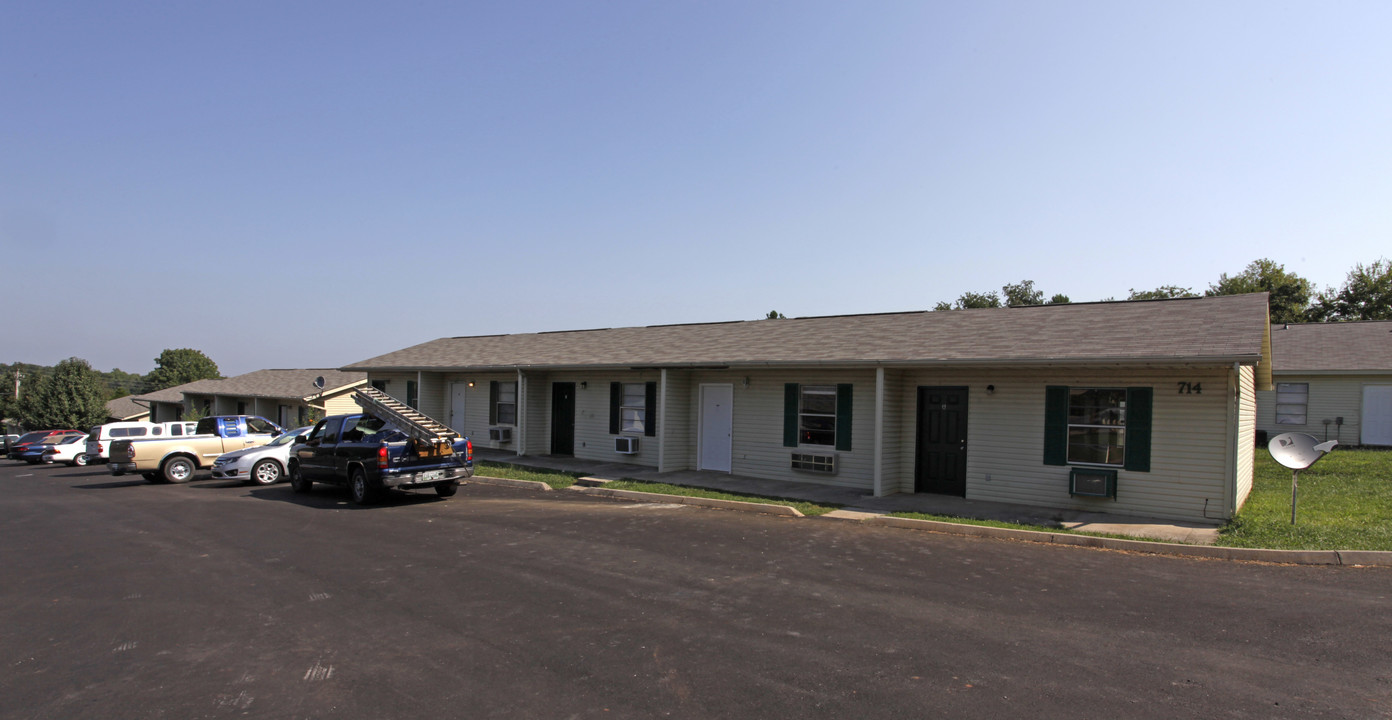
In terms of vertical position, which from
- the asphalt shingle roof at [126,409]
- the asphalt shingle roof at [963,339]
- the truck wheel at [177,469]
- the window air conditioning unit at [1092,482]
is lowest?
the asphalt shingle roof at [126,409]

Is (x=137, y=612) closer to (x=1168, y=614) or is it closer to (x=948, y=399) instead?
(x=1168, y=614)

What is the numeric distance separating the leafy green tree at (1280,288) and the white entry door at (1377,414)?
92.8 ft

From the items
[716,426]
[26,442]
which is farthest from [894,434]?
[26,442]

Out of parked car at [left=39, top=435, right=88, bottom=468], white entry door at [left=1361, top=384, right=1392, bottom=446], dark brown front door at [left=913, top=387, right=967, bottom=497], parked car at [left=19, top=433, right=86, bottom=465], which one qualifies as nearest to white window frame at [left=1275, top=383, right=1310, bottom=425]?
white entry door at [left=1361, top=384, right=1392, bottom=446]

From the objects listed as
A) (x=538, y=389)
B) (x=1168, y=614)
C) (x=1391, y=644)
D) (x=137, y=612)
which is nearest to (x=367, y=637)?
(x=137, y=612)

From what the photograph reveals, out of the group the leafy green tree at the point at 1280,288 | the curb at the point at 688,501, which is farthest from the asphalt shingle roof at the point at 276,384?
the leafy green tree at the point at 1280,288

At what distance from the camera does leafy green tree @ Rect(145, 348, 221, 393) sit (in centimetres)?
10675

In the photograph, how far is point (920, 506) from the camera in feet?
42.2

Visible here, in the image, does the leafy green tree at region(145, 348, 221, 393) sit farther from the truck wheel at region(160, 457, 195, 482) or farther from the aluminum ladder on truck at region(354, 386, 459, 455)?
the aluminum ladder on truck at region(354, 386, 459, 455)

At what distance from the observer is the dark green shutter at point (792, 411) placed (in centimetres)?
1623

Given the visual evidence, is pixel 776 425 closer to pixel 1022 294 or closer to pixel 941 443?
pixel 941 443

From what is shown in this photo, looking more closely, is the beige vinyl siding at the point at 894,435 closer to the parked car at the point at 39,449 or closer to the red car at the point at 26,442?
the parked car at the point at 39,449

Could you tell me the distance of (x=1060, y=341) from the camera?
1275 cm

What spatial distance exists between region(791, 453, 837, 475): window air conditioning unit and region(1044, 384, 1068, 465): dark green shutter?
424 centimetres
